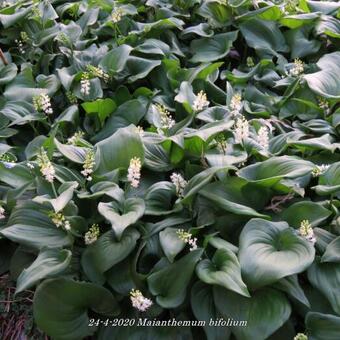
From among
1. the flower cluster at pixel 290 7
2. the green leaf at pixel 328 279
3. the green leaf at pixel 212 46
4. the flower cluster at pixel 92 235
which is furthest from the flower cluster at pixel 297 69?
the flower cluster at pixel 92 235

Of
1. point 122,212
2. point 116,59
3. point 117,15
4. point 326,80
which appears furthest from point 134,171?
point 117,15

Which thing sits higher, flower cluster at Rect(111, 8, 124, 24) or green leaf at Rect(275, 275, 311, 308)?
flower cluster at Rect(111, 8, 124, 24)

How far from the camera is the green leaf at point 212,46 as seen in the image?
3.92 meters

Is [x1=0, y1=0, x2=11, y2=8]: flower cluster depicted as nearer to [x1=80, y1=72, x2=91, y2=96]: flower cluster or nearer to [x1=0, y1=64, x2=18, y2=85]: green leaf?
[x1=0, y1=64, x2=18, y2=85]: green leaf

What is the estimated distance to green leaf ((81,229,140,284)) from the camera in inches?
91.9

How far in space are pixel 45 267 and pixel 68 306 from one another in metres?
0.21

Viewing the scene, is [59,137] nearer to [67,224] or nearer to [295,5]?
[67,224]

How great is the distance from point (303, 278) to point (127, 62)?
2055mm

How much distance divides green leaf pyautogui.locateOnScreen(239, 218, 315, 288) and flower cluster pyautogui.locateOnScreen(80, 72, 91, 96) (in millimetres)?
1569

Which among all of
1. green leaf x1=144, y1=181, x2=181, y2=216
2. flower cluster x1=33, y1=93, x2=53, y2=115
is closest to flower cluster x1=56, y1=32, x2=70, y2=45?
flower cluster x1=33, y1=93, x2=53, y2=115

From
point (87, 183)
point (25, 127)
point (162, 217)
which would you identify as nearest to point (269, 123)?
point (162, 217)

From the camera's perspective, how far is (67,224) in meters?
2.40

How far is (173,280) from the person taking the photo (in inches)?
90.4

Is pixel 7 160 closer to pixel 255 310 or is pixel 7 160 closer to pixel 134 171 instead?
pixel 134 171
